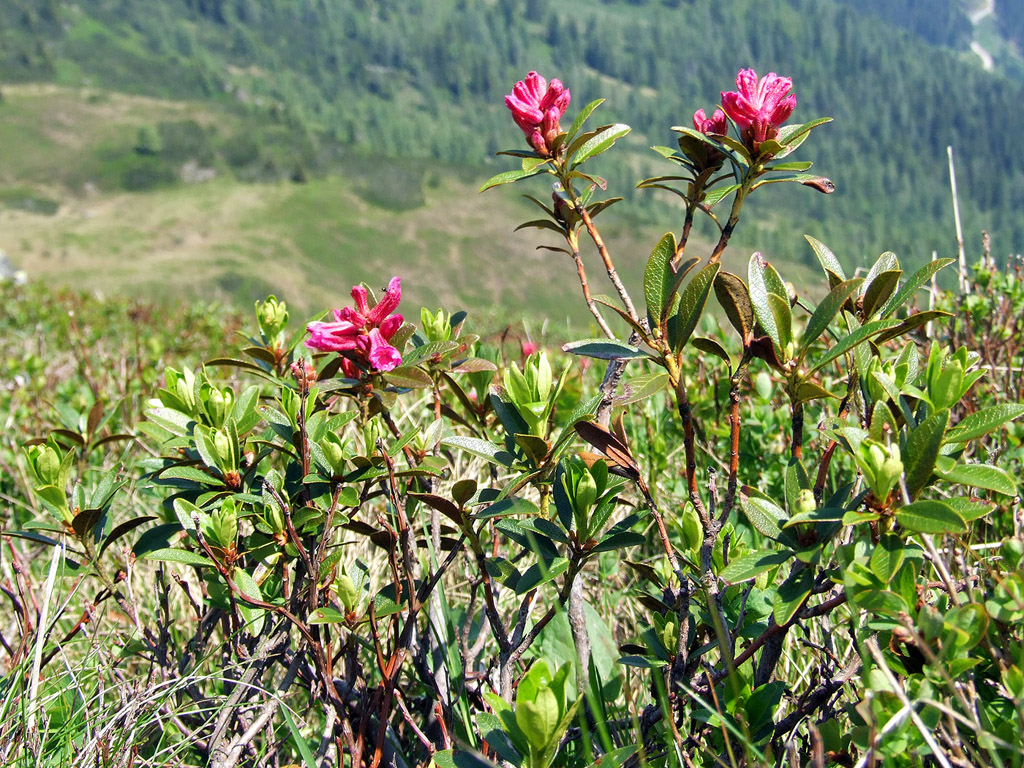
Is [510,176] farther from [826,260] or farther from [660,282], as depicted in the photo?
[826,260]

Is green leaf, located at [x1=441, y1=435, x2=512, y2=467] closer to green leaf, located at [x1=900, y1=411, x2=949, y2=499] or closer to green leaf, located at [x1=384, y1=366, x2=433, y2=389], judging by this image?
green leaf, located at [x1=384, y1=366, x2=433, y2=389]

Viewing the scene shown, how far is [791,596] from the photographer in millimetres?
941

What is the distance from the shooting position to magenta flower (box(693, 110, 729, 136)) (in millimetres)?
1265

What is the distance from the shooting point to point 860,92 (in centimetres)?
15725

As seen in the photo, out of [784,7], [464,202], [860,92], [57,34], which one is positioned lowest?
[464,202]

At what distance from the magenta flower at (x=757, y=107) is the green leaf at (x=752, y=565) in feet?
2.05

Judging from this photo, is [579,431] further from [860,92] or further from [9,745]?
[860,92]

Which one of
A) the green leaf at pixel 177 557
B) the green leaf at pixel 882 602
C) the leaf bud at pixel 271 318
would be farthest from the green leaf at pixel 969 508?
the leaf bud at pixel 271 318

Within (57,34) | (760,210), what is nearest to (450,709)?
(760,210)

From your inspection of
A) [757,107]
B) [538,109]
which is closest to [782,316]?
[757,107]

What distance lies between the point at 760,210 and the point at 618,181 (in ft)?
93.8

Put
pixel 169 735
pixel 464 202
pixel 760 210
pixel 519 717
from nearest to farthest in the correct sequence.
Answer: pixel 519 717 → pixel 169 735 → pixel 464 202 → pixel 760 210

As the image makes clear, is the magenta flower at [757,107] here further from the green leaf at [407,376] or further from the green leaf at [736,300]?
the green leaf at [407,376]

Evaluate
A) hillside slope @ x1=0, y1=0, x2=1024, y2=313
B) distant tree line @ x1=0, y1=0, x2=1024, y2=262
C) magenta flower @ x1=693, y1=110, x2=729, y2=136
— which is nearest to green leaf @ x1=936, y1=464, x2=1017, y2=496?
magenta flower @ x1=693, y1=110, x2=729, y2=136
